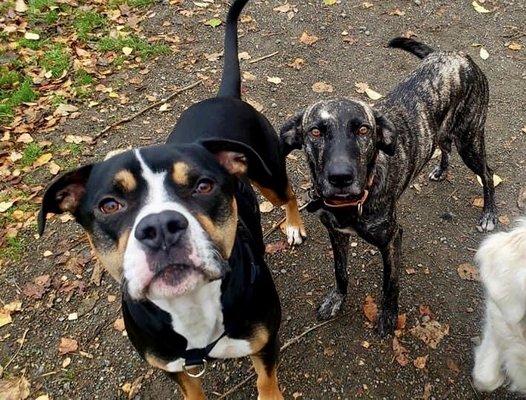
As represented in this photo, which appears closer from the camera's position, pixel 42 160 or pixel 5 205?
pixel 5 205

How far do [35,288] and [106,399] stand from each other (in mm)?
1239

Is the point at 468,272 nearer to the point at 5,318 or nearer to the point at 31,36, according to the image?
the point at 5,318

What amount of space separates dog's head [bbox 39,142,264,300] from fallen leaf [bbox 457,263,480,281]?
2.36 metres

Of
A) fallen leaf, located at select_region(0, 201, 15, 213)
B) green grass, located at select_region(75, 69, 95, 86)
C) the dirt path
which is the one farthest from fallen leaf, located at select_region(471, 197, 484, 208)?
green grass, located at select_region(75, 69, 95, 86)

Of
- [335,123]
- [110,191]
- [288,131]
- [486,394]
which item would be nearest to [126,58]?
[288,131]

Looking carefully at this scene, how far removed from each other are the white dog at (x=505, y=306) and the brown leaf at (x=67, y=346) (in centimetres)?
285

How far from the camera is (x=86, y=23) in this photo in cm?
685

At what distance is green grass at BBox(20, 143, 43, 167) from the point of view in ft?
17.3

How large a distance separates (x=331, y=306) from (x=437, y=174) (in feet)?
5.74

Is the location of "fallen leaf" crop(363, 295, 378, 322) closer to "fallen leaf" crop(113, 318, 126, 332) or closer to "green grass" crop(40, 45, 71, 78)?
"fallen leaf" crop(113, 318, 126, 332)

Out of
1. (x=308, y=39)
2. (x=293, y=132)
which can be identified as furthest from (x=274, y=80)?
(x=293, y=132)

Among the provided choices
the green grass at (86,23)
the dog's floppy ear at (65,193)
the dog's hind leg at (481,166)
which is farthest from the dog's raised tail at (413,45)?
the green grass at (86,23)

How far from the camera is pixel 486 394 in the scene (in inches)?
127

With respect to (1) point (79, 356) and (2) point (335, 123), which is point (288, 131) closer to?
(2) point (335, 123)
